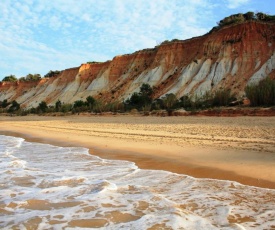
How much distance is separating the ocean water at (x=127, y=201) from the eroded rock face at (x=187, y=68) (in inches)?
1250

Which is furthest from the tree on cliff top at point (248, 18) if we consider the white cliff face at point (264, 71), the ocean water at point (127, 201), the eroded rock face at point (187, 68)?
the ocean water at point (127, 201)

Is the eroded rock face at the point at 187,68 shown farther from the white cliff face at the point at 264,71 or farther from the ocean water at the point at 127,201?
the ocean water at the point at 127,201

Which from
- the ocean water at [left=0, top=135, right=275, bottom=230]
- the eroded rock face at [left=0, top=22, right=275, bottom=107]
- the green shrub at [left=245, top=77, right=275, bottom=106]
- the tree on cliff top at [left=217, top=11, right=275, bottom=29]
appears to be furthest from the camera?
the tree on cliff top at [left=217, top=11, right=275, bottom=29]

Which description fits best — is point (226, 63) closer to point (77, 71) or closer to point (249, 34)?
point (249, 34)

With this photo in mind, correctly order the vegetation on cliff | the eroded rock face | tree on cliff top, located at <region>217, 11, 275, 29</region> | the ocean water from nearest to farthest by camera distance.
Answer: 1. the ocean water
2. the vegetation on cliff
3. the eroded rock face
4. tree on cliff top, located at <region>217, 11, 275, 29</region>

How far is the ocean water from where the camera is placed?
4.29 meters

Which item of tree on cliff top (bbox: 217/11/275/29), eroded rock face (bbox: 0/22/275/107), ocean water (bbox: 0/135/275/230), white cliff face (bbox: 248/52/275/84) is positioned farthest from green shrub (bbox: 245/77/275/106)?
tree on cliff top (bbox: 217/11/275/29)

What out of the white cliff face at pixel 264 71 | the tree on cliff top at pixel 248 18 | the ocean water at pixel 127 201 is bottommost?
the ocean water at pixel 127 201

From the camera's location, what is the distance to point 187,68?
153 ft

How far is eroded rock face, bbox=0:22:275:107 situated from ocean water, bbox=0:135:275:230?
31.8 m

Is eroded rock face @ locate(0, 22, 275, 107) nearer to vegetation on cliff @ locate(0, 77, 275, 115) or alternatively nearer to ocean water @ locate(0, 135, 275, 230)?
vegetation on cliff @ locate(0, 77, 275, 115)

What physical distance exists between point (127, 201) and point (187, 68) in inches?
1684

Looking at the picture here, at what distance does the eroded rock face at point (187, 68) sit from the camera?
133 feet

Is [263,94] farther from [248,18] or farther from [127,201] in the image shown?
[248,18]
